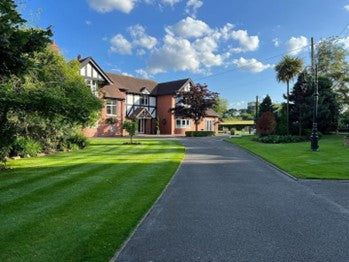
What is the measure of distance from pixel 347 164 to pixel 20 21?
14.9m

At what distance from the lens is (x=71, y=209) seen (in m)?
7.23

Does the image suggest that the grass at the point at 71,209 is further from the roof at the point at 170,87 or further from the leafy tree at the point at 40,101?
the roof at the point at 170,87

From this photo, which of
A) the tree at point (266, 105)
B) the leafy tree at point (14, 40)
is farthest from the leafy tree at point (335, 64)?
the leafy tree at point (14, 40)

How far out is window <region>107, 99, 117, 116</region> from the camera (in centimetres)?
4412

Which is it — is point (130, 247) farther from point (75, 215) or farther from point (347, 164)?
point (347, 164)

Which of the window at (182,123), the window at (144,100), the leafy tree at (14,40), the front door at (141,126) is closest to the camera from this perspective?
the leafy tree at (14,40)

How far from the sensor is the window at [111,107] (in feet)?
145

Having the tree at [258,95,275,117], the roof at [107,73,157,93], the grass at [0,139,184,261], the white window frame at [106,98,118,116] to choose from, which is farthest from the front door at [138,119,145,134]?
the grass at [0,139,184,261]

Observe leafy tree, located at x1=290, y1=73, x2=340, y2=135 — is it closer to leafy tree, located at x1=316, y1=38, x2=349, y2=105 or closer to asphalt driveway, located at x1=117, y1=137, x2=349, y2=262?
leafy tree, located at x1=316, y1=38, x2=349, y2=105

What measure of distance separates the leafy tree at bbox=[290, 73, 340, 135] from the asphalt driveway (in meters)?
29.9

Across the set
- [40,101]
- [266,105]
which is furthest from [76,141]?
[266,105]

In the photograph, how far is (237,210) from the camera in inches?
292

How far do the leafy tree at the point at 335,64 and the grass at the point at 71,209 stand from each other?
47.3m

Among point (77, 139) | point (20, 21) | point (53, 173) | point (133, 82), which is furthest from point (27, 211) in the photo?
point (133, 82)
